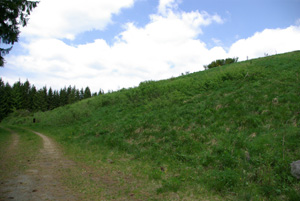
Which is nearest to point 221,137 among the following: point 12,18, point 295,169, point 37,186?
point 295,169

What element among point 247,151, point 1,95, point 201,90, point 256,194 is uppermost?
point 1,95

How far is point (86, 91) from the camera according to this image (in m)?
117

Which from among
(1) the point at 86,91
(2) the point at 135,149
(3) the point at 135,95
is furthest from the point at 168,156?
(1) the point at 86,91

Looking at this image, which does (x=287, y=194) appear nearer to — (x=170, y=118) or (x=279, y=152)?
(x=279, y=152)

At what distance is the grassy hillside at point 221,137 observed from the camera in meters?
6.22

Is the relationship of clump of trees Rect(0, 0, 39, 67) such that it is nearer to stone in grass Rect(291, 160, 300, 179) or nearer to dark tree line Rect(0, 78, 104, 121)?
stone in grass Rect(291, 160, 300, 179)

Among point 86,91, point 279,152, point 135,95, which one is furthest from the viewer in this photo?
point 86,91

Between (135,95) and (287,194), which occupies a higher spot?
(135,95)

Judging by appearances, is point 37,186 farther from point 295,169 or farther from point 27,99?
point 27,99

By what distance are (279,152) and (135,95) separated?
1838 centimetres

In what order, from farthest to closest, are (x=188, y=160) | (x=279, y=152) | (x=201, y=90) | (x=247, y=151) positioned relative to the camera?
(x=201, y=90), (x=188, y=160), (x=247, y=151), (x=279, y=152)

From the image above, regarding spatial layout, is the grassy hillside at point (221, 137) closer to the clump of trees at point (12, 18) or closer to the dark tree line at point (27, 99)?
the clump of trees at point (12, 18)

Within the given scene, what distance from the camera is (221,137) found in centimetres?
929

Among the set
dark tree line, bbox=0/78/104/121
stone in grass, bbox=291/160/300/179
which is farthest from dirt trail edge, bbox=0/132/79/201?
dark tree line, bbox=0/78/104/121
